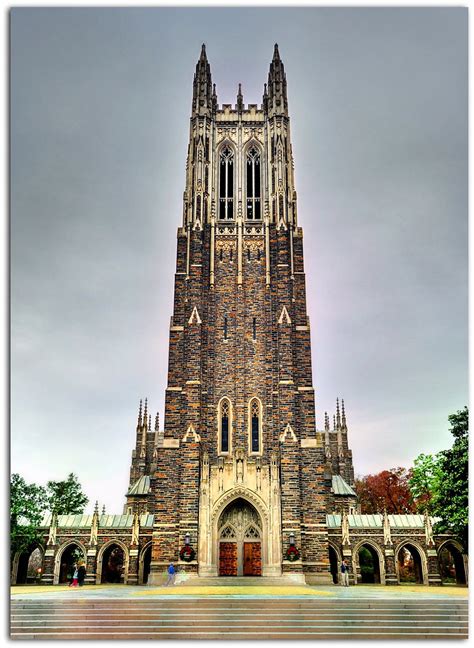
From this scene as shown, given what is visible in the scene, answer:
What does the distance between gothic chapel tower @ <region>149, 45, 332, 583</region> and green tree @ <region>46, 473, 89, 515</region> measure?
23.7m

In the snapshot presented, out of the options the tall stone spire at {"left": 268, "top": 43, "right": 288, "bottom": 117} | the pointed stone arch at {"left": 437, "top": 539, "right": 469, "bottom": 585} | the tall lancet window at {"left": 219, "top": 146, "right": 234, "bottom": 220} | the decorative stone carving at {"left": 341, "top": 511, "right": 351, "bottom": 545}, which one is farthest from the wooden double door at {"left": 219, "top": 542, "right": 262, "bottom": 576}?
the tall stone spire at {"left": 268, "top": 43, "right": 288, "bottom": 117}

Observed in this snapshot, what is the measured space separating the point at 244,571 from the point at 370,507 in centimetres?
3717

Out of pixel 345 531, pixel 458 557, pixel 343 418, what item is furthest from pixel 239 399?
pixel 343 418

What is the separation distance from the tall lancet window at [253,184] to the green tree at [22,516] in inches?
914

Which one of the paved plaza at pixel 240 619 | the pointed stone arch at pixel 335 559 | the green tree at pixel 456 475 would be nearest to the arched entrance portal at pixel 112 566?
the pointed stone arch at pixel 335 559

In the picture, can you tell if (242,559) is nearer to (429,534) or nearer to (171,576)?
(171,576)

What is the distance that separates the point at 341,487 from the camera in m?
51.4

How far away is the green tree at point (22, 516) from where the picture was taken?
3947 cm

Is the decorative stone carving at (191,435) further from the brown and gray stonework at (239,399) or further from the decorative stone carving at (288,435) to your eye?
the decorative stone carving at (288,435)

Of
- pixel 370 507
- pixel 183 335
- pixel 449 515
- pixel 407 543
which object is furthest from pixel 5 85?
pixel 370 507

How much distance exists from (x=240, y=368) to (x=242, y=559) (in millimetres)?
10580

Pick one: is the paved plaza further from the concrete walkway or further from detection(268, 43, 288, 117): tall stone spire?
detection(268, 43, 288, 117): tall stone spire

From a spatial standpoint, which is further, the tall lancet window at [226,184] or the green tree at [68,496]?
the green tree at [68,496]

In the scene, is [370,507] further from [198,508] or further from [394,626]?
[394,626]
